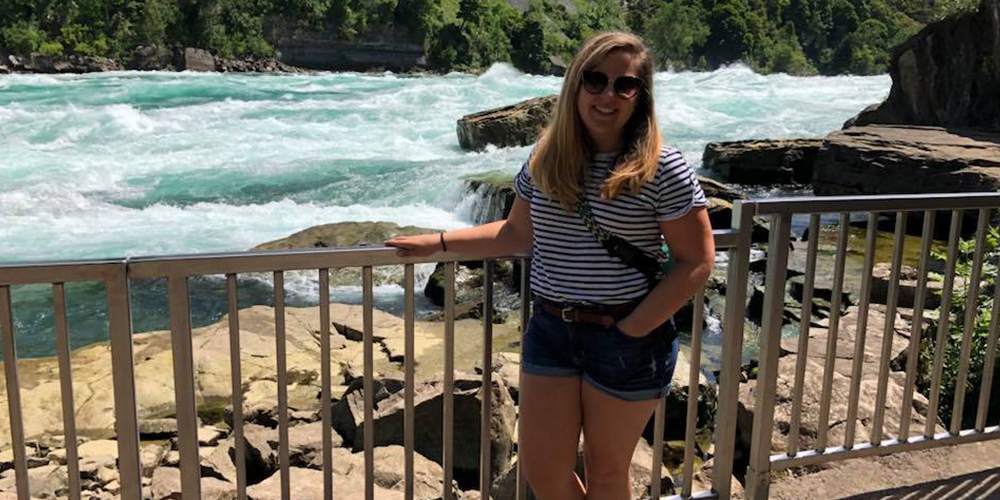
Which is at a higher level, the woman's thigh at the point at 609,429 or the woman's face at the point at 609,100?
the woman's face at the point at 609,100

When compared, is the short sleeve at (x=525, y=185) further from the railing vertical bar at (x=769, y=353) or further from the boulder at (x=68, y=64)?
the boulder at (x=68, y=64)

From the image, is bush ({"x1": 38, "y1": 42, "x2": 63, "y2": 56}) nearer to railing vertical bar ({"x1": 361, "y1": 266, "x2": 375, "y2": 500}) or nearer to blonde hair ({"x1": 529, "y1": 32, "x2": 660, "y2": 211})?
railing vertical bar ({"x1": 361, "y1": 266, "x2": 375, "y2": 500})

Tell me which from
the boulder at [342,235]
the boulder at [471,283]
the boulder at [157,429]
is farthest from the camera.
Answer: the boulder at [342,235]

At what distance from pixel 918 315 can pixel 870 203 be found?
0.59m

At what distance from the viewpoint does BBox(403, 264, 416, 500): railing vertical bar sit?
283 cm

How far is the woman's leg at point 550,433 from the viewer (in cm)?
254

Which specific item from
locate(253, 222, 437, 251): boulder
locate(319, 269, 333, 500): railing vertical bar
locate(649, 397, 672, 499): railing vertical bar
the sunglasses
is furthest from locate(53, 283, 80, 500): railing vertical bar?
locate(253, 222, 437, 251): boulder

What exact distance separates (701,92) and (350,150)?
1912cm

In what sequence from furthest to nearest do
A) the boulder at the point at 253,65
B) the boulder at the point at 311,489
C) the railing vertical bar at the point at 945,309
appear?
the boulder at the point at 253,65 < the boulder at the point at 311,489 < the railing vertical bar at the point at 945,309

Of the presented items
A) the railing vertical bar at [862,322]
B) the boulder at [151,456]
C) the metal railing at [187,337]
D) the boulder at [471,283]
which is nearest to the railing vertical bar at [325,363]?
the metal railing at [187,337]

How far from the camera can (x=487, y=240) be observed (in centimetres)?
278

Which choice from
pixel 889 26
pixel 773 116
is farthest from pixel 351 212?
pixel 889 26

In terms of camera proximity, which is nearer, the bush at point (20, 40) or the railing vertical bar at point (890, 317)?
the railing vertical bar at point (890, 317)

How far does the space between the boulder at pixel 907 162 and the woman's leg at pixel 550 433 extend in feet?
40.4
